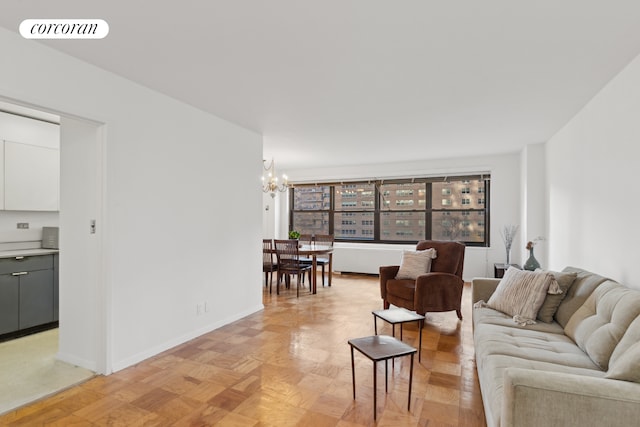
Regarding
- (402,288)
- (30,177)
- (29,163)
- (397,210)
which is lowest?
(402,288)

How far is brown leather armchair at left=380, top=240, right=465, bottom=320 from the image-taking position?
377 centimetres

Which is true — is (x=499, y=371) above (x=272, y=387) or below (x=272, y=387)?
above

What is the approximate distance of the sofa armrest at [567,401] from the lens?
128 centimetres

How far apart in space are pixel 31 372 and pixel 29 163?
91.2 inches

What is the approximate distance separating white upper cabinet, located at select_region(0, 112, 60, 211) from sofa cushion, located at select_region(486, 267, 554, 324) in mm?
4765

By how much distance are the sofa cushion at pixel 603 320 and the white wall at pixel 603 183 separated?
1.25 feet

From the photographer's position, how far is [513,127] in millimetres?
4172

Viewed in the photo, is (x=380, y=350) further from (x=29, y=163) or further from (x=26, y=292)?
(x=29, y=163)

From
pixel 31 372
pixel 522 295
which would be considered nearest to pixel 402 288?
pixel 522 295

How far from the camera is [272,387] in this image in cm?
246

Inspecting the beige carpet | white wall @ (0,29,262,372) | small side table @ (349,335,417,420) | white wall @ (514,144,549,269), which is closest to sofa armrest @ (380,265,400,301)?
white wall @ (0,29,262,372)

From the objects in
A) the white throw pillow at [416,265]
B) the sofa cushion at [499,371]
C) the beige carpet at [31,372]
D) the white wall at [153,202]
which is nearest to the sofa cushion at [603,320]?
the sofa cushion at [499,371]

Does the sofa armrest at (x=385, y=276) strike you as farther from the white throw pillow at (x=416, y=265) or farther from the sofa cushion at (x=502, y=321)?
the sofa cushion at (x=502, y=321)

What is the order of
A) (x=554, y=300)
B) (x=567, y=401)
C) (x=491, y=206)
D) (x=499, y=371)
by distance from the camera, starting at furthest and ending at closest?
(x=491, y=206), (x=554, y=300), (x=499, y=371), (x=567, y=401)
